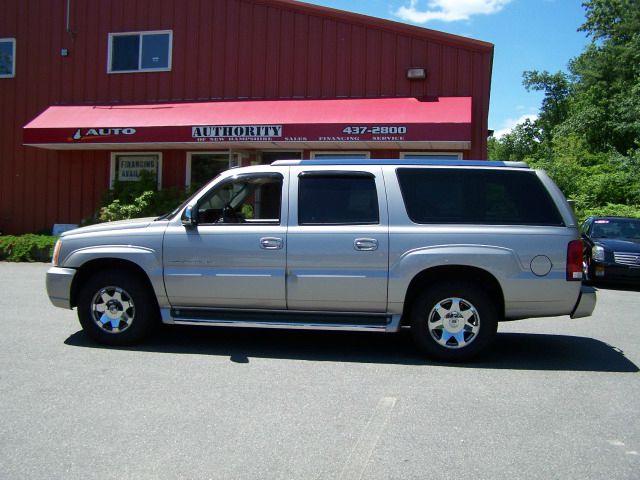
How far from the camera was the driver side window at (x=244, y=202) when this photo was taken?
654 centimetres

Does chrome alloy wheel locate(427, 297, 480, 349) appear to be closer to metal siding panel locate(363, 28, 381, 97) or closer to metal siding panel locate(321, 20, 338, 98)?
metal siding panel locate(363, 28, 381, 97)

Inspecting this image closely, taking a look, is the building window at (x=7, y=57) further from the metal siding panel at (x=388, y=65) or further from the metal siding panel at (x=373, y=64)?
the metal siding panel at (x=388, y=65)

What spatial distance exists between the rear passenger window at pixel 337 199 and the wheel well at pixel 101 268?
5.91ft

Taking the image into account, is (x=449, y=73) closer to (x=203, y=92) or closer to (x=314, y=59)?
(x=314, y=59)

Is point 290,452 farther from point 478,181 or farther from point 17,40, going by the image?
point 17,40

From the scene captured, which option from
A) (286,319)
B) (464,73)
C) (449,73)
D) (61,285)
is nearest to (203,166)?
(449,73)

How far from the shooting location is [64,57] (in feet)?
59.6

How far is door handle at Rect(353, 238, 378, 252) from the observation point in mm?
6160

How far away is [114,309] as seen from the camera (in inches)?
263

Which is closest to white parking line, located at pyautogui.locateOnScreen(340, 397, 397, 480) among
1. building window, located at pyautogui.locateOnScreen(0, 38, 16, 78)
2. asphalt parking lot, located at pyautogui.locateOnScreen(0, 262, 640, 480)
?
asphalt parking lot, located at pyautogui.locateOnScreen(0, 262, 640, 480)

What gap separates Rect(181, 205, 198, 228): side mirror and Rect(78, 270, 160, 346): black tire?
0.80 meters

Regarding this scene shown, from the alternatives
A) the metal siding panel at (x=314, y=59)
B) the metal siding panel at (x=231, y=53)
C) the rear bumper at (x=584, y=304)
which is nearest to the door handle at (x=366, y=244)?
the rear bumper at (x=584, y=304)

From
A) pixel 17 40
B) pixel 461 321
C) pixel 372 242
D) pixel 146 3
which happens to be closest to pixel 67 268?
pixel 372 242

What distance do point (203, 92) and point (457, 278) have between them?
1265 cm
